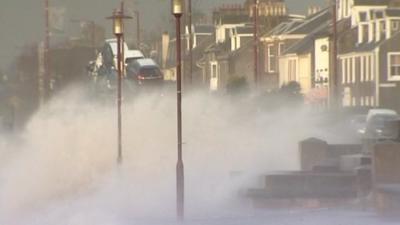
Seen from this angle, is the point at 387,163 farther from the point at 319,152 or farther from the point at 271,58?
the point at 271,58

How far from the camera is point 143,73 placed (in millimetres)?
44312

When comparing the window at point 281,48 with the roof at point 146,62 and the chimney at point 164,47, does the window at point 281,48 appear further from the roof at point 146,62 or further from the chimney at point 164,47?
the roof at point 146,62

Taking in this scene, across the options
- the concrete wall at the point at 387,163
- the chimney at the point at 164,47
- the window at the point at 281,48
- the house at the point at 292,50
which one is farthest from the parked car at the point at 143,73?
the concrete wall at the point at 387,163

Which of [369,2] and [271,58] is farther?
[271,58]

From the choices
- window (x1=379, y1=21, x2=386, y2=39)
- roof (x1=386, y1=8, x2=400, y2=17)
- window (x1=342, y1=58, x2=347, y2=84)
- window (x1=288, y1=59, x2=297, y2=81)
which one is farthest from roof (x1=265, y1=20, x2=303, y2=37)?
window (x1=379, y1=21, x2=386, y2=39)

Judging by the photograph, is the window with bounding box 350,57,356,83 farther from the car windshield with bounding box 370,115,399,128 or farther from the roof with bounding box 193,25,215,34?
the roof with bounding box 193,25,215,34

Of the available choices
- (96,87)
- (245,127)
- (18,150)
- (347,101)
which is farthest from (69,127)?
(96,87)

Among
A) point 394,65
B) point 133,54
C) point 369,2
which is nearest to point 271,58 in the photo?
point 133,54

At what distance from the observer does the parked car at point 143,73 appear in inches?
1695

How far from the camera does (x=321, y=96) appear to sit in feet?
137

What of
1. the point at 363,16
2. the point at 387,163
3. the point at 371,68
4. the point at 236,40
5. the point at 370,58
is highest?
the point at 363,16

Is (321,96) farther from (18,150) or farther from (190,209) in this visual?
(190,209)

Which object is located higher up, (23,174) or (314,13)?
(314,13)

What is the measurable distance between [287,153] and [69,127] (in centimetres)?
621
